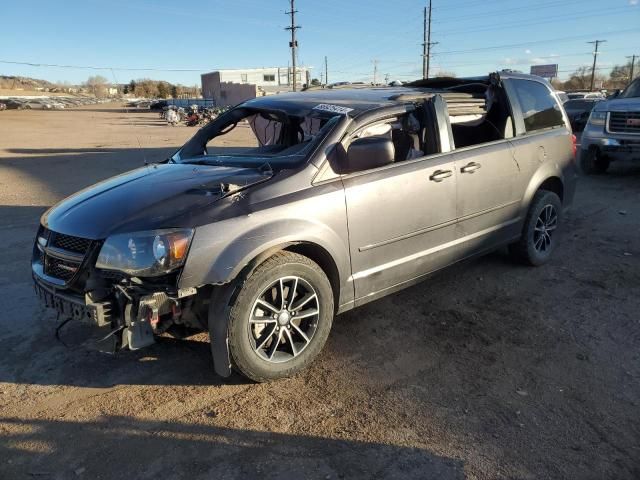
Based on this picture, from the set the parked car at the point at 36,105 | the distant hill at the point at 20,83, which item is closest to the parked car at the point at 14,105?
the parked car at the point at 36,105

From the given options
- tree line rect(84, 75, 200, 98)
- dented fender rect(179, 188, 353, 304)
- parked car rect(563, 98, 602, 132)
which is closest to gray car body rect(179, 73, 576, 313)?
dented fender rect(179, 188, 353, 304)

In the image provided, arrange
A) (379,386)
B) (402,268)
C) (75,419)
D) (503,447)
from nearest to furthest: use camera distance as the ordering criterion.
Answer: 1. (503,447)
2. (75,419)
3. (379,386)
4. (402,268)

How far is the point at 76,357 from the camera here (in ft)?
11.9

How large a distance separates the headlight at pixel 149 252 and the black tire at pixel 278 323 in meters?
0.43

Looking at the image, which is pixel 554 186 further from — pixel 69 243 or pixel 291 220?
pixel 69 243

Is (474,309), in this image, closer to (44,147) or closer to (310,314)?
(310,314)

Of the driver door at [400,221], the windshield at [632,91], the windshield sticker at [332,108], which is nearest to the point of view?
the driver door at [400,221]

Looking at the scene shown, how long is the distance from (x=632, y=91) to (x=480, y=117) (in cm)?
799

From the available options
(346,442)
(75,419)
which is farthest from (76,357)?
(346,442)

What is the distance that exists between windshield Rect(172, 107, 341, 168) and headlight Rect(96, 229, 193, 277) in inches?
38.7

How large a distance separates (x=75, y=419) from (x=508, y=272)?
13.4 feet

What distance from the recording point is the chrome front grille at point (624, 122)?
972 centimetres

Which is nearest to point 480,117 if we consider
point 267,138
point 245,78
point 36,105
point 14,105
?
point 267,138

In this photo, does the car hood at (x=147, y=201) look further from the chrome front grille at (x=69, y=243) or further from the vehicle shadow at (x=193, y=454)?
the vehicle shadow at (x=193, y=454)
